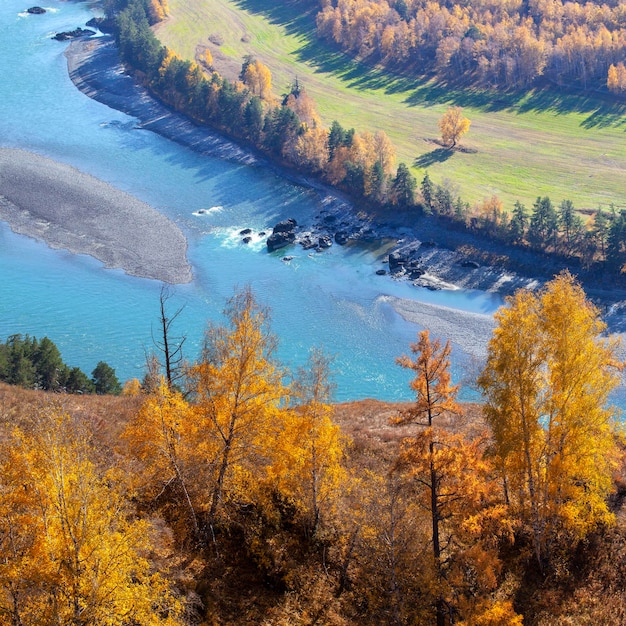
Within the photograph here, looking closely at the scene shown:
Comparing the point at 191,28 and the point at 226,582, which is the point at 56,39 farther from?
the point at 226,582

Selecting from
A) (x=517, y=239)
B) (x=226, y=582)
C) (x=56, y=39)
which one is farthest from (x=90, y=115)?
(x=226, y=582)

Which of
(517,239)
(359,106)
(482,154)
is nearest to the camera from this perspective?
(517,239)

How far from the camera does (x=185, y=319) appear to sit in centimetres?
8369

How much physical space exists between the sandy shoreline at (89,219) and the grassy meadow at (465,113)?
151 ft

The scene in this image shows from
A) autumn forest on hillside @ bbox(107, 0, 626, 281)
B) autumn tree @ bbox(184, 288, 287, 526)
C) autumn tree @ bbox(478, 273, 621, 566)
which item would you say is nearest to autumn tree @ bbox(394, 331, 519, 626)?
autumn tree @ bbox(478, 273, 621, 566)

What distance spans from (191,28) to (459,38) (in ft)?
231

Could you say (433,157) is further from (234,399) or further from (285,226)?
(234,399)

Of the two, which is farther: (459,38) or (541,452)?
(459,38)

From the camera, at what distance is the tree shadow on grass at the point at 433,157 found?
124750 millimetres

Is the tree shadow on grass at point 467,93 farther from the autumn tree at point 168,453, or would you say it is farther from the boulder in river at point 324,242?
the autumn tree at point 168,453

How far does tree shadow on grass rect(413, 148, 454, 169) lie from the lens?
409ft

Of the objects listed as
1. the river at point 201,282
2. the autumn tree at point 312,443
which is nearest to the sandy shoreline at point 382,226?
the river at point 201,282

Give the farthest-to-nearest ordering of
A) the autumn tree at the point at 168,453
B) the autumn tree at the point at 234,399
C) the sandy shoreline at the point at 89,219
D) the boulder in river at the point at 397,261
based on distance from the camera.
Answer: the boulder in river at the point at 397,261
the sandy shoreline at the point at 89,219
the autumn tree at the point at 234,399
the autumn tree at the point at 168,453

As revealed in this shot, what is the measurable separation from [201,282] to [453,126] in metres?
64.0
